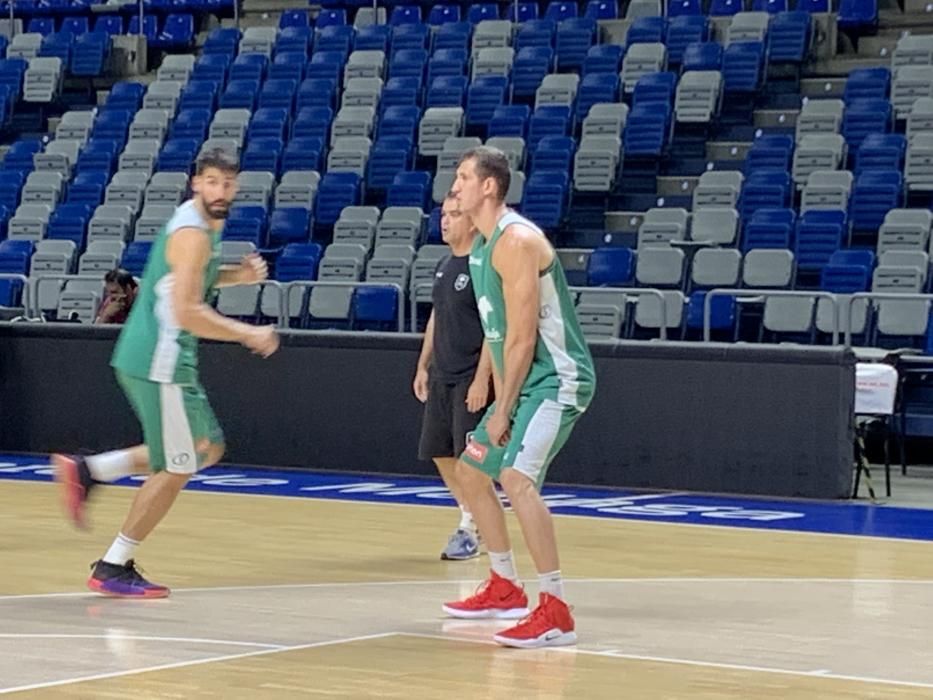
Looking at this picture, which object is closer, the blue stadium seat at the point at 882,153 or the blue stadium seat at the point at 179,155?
the blue stadium seat at the point at 882,153

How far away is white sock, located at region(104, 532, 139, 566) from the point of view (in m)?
8.87

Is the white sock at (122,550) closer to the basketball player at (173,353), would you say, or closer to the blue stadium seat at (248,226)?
the basketball player at (173,353)

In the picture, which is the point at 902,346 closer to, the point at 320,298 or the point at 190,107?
the point at 320,298

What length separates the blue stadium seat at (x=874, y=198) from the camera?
61.1 feet

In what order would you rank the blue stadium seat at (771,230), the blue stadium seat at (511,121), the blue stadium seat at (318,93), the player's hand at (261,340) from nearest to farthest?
the player's hand at (261,340), the blue stadium seat at (771,230), the blue stadium seat at (511,121), the blue stadium seat at (318,93)

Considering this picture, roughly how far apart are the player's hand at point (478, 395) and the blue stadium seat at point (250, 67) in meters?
15.8

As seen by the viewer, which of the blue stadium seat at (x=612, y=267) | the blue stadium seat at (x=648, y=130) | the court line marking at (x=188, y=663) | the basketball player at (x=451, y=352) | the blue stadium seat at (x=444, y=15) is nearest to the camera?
the court line marking at (x=188, y=663)

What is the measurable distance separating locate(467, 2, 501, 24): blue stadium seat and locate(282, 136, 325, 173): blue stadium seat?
3369mm

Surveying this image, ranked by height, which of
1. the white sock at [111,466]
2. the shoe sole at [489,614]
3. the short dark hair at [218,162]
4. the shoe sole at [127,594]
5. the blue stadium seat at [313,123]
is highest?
the blue stadium seat at [313,123]

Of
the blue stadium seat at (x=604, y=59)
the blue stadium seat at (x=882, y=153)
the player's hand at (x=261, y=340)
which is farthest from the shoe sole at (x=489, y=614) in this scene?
the blue stadium seat at (x=604, y=59)

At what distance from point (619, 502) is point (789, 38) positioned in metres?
9.21

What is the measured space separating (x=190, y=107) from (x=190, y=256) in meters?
16.2

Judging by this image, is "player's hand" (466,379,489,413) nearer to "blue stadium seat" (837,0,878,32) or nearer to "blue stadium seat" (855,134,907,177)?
"blue stadium seat" (855,134,907,177)

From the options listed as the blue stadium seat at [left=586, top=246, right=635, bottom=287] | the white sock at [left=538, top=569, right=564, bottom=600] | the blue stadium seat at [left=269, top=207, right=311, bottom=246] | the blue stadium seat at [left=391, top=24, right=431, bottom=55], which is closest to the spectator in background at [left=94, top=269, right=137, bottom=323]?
the blue stadium seat at [left=269, top=207, right=311, bottom=246]
